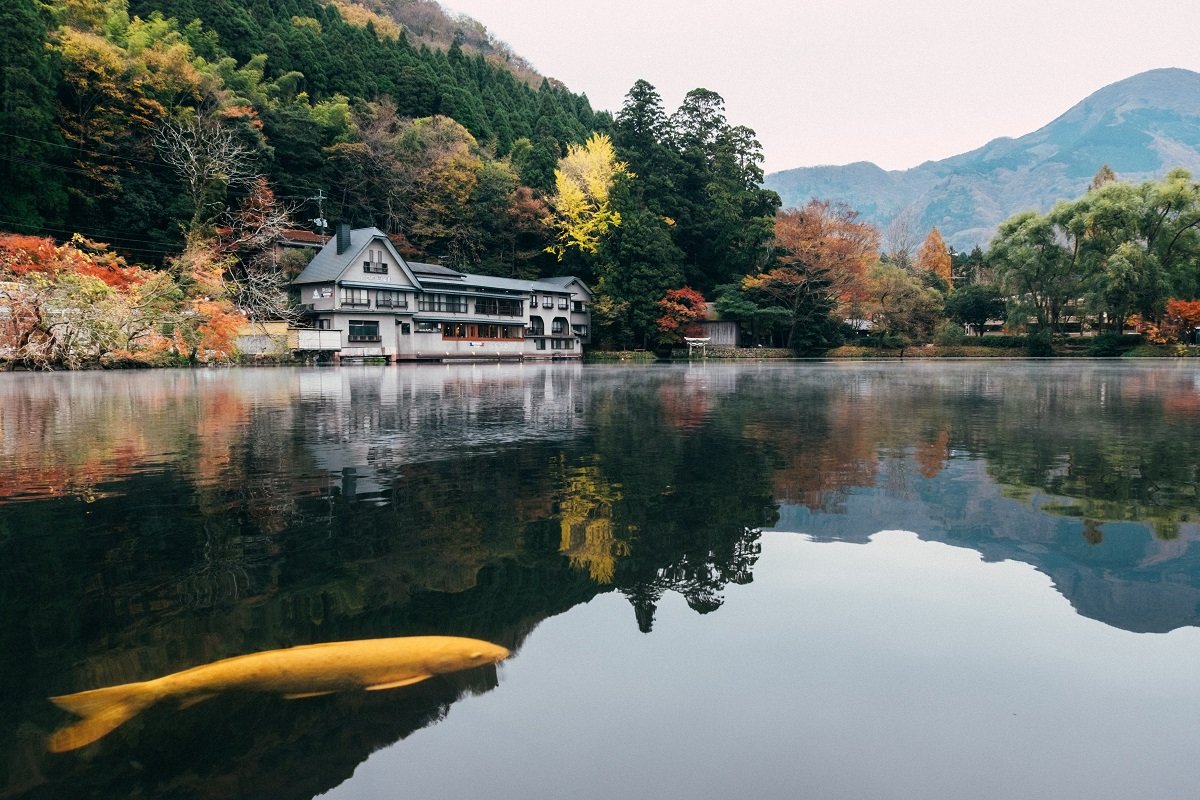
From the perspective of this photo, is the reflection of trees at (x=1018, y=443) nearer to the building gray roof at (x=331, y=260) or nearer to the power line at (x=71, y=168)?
the building gray roof at (x=331, y=260)

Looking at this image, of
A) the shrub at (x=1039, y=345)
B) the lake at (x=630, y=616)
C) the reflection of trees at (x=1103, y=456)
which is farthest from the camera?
the shrub at (x=1039, y=345)

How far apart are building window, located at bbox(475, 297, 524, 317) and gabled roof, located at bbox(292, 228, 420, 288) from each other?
5797 millimetres

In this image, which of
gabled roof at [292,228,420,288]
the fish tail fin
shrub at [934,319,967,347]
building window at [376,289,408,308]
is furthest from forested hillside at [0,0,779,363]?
the fish tail fin

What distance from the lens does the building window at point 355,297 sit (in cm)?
4244

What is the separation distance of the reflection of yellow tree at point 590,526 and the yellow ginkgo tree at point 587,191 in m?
48.4

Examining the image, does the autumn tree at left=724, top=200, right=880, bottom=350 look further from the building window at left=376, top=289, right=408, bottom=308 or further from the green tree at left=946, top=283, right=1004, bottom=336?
the building window at left=376, top=289, right=408, bottom=308

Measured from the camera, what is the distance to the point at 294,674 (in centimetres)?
279

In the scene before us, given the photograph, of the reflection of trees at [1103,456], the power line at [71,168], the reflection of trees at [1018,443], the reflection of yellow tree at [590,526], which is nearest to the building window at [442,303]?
the power line at [71,168]

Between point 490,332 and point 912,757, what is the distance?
50790 mm

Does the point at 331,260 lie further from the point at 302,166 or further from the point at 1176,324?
the point at 1176,324

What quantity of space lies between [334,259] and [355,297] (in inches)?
122

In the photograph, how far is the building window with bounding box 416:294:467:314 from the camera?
155 ft

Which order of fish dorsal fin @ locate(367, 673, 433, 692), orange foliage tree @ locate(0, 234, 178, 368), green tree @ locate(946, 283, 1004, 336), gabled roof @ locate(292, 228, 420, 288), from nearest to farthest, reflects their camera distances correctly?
fish dorsal fin @ locate(367, 673, 433, 692)
orange foliage tree @ locate(0, 234, 178, 368)
gabled roof @ locate(292, 228, 420, 288)
green tree @ locate(946, 283, 1004, 336)

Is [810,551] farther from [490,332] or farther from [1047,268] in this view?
[1047,268]
